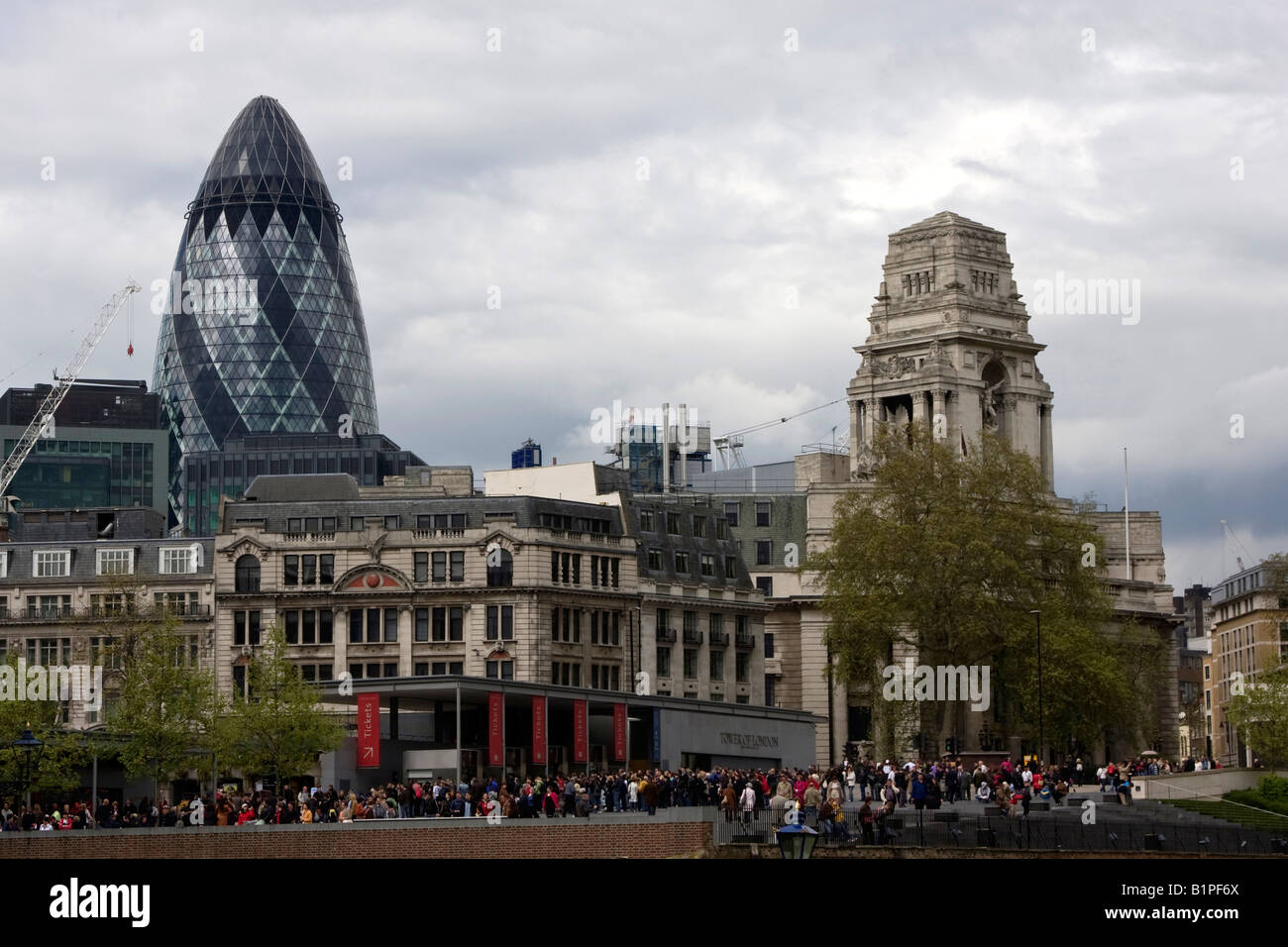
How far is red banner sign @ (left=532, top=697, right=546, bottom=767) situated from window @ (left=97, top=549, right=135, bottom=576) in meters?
41.0

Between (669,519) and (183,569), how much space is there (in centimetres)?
2809

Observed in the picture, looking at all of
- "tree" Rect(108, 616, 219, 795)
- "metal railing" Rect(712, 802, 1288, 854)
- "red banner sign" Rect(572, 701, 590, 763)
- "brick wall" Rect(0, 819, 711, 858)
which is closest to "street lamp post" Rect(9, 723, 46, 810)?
"tree" Rect(108, 616, 219, 795)

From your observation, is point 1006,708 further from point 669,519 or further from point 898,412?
point 898,412

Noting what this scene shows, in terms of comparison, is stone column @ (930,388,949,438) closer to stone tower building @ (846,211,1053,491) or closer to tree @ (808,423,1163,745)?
stone tower building @ (846,211,1053,491)

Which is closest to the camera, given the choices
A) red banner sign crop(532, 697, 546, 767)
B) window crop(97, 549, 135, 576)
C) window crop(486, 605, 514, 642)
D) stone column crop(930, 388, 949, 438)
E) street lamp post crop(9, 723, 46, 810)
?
street lamp post crop(9, 723, 46, 810)

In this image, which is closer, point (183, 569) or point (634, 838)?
point (634, 838)

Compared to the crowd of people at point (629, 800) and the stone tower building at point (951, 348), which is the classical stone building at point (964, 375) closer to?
the stone tower building at point (951, 348)

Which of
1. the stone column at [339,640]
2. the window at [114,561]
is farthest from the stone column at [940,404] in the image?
the window at [114,561]

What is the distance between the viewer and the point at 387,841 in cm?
7294

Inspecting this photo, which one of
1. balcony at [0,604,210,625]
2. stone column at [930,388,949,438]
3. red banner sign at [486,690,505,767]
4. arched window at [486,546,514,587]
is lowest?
red banner sign at [486,690,505,767]

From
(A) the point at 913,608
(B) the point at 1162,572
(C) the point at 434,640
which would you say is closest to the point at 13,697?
(C) the point at 434,640

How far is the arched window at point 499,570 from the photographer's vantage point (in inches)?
5108

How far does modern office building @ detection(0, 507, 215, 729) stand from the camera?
131m
